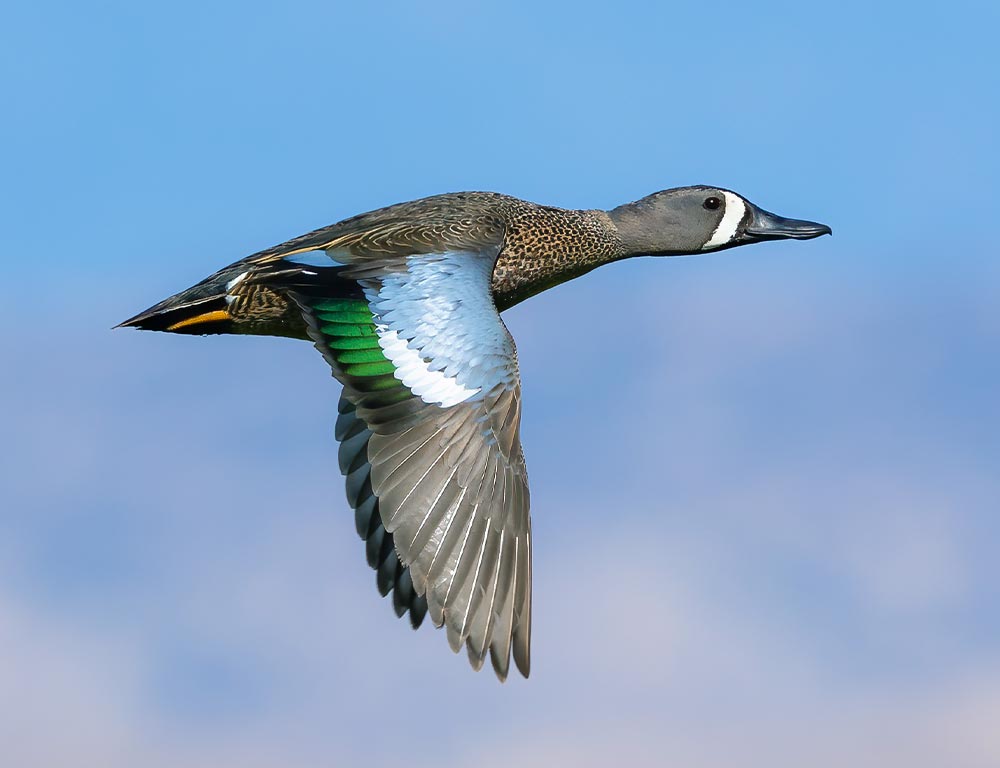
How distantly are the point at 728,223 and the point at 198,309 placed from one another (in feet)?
10.5

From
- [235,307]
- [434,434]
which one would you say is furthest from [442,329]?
[235,307]

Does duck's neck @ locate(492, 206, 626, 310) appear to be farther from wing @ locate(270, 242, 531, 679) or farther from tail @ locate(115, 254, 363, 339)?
tail @ locate(115, 254, 363, 339)

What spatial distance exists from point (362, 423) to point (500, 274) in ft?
5.77

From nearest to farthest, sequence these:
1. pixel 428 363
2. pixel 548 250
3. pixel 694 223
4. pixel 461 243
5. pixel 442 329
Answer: pixel 428 363 < pixel 442 329 < pixel 461 243 < pixel 548 250 < pixel 694 223

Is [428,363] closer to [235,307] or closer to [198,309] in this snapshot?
[235,307]

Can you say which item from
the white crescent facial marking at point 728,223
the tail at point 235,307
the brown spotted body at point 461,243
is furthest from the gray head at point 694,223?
the tail at point 235,307

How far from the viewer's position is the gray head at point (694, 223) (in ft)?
32.3

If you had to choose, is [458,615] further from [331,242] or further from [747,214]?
[747,214]

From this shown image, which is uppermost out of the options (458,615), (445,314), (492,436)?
(445,314)

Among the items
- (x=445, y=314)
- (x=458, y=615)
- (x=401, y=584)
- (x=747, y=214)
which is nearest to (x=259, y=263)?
(x=445, y=314)

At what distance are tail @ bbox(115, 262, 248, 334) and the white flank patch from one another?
0.86 meters

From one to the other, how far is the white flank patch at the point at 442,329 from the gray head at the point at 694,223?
196cm

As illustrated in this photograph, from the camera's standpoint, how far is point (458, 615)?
22.2ft

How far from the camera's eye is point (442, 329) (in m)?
7.56
